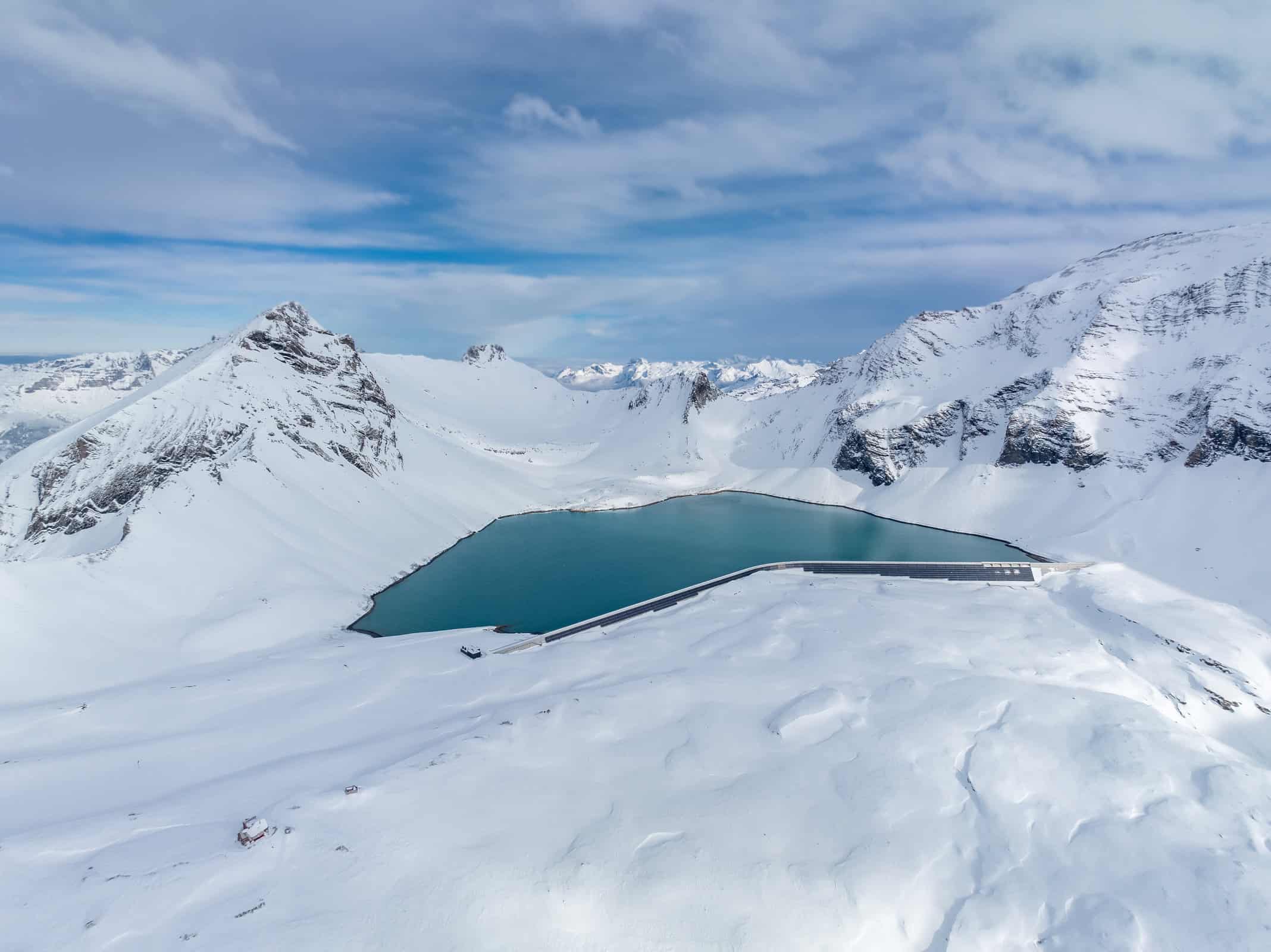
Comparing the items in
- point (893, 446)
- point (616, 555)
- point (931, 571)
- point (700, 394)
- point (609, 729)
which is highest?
point (700, 394)

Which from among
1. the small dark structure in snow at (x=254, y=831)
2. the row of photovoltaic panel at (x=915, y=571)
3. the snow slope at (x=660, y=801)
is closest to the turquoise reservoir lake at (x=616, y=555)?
the row of photovoltaic panel at (x=915, y=571)

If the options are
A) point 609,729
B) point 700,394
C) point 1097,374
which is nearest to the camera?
point 609,729

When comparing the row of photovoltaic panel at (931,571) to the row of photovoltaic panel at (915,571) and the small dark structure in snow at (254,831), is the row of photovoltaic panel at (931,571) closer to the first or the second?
the row of photovoltaic panel at (915,571)

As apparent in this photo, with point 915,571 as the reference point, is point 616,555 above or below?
above

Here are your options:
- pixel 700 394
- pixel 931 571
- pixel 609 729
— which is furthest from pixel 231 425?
pixel 700 394

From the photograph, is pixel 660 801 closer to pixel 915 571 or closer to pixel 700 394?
pixel 915 571

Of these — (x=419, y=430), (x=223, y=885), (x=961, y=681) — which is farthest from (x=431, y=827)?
(x=419, y=430)

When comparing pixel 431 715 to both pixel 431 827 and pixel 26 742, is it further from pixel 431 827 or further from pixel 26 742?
pixel 26 742
